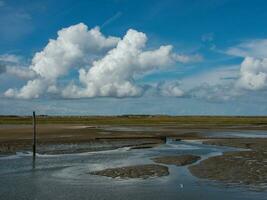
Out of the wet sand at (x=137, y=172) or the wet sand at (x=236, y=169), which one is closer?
the wet sand at (x=236, y=169)

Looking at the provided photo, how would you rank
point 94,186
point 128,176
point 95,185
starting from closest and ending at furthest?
point 94,186, point 95,185, point 128,176

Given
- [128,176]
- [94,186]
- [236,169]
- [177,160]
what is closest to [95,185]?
[94,186]

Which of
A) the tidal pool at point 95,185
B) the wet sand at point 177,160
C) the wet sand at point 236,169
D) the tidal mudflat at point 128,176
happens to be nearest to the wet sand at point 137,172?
the tidal mudflat at point 128,176

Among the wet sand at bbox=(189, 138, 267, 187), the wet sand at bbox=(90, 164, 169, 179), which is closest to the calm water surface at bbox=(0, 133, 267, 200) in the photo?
the wet sand at bbox=(90, 164, 169, 179)

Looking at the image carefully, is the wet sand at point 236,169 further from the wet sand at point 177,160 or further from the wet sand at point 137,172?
the wet sand at point 137,172

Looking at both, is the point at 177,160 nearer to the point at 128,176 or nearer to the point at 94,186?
the point at 128,176

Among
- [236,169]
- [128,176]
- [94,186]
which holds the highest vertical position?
[236,169]

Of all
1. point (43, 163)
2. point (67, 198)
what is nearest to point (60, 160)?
point (43, 163)

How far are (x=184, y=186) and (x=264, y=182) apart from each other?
398 cm

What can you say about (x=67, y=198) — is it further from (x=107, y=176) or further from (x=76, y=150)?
(x=76, y=150)

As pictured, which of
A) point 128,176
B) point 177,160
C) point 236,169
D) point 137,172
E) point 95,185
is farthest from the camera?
point 177,160

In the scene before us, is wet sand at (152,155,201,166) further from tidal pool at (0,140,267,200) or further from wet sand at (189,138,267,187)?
tidal pool at (0,140,267,200)

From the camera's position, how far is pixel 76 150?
41906 millimetres

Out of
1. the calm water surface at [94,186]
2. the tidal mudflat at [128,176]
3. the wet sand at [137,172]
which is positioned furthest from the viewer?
the wet sand at [137,172]
